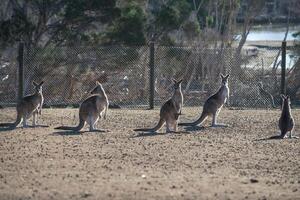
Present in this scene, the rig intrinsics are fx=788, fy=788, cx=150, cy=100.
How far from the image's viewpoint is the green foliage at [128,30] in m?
24.9

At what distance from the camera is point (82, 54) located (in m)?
22.8

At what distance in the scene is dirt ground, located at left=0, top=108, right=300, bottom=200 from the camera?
905cm

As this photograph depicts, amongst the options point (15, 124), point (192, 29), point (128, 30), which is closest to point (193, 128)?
point (15, 124)

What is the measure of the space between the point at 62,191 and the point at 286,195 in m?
2.55

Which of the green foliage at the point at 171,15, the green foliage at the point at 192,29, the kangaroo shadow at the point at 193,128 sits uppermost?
the green foliage at the point at 171,15

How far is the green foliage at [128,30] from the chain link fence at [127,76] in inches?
65.0

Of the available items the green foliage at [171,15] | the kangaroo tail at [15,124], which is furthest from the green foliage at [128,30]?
the kangaroo tail at [15,124]

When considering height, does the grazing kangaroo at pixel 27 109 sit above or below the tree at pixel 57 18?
below

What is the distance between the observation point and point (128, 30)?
25.0 meters

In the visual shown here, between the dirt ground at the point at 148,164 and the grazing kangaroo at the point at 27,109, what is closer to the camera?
the dirt ground at the point at 148,164

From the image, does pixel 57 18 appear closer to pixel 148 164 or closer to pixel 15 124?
pixel 15 124

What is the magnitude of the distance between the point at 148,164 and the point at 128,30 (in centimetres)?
1442

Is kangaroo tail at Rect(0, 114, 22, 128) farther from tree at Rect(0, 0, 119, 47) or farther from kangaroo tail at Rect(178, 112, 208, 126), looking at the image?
tree at Rect(0, 0, 119, 47)

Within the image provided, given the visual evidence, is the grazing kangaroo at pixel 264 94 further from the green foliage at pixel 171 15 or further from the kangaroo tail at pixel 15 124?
the kangaroo tail at pixel 15 124
